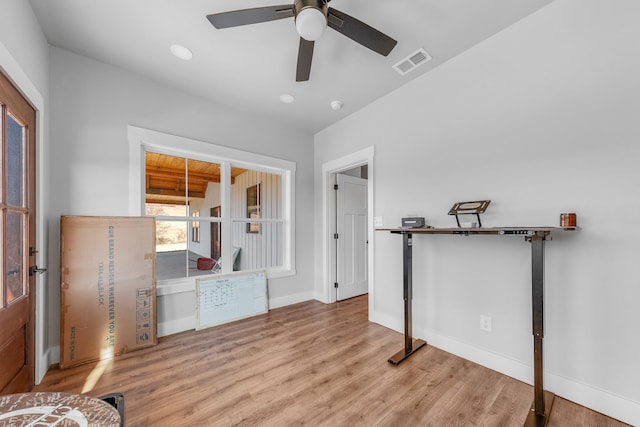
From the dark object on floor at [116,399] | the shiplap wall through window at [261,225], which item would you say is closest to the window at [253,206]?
the shiplap wall through window at [261,225]

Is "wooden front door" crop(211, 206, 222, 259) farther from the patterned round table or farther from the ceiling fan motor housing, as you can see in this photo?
the patterned round table

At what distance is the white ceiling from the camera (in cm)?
189

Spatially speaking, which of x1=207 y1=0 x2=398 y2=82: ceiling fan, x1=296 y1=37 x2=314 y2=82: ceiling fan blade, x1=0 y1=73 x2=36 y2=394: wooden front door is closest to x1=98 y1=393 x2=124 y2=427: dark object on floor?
x1=0 y1=73 x2=36 y2=394: wooden front door

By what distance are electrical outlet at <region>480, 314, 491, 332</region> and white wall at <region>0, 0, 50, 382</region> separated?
11.4ft

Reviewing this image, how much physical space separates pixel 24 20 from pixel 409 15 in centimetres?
269

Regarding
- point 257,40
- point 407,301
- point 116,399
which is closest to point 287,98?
point 257,40

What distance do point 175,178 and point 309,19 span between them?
2.37 meters

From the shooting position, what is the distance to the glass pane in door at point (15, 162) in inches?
63.5

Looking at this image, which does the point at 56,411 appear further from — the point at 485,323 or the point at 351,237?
the point at 351,237

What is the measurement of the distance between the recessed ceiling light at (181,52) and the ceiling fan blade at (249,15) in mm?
870

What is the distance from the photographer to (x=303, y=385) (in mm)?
1938

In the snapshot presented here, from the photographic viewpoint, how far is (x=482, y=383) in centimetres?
196

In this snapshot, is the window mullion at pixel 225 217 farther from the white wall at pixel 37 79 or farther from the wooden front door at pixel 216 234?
the white wall at pixel 37 79

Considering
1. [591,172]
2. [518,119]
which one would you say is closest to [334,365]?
[591,172]
